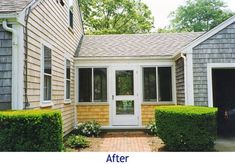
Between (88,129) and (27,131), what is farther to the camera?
(88,129)

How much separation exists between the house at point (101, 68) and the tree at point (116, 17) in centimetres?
1254

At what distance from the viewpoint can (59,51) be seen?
347 inches

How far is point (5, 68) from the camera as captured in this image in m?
5.75

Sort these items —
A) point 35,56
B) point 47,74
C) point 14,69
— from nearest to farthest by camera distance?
point 14,69, point 35,56, point 47,74

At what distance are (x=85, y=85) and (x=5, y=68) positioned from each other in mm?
5486

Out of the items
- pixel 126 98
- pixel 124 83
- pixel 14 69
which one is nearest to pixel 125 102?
pixel 126 98

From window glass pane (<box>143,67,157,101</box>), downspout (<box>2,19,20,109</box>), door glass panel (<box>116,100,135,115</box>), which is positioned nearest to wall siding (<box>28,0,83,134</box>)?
downspout (<box>2,19,20,109</box>)

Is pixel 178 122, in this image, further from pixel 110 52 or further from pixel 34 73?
pixel 110 52

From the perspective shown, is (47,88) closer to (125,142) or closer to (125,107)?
(125,142)

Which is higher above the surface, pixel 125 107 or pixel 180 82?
pixel 180 82

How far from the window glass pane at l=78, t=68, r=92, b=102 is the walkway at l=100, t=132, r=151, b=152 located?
1.67 meters

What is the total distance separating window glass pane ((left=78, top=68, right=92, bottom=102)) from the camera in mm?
11023

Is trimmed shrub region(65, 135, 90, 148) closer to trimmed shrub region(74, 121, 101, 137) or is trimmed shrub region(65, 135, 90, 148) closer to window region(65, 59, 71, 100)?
trimmed shrub region(74, 121, 101, 137)

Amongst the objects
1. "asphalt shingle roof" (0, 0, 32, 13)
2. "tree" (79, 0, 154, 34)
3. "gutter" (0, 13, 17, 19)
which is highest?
"tree" (79, 0, 154, 34)
